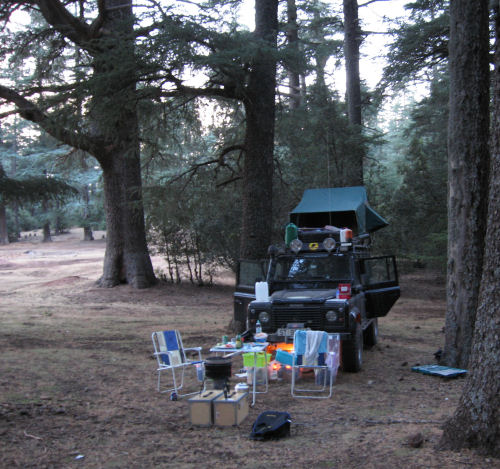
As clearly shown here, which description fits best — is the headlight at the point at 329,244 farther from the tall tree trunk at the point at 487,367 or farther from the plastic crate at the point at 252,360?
the tall tree trunk at the point at 487,367

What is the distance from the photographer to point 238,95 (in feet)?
37.2

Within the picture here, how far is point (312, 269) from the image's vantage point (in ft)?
29.9

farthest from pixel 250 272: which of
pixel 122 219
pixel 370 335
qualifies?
pixel 122 219

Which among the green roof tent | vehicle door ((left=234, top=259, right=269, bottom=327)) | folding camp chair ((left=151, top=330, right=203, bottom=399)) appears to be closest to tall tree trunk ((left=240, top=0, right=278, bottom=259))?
the green roof tent

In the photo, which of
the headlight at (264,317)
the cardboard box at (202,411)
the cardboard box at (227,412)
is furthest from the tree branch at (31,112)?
the cardboard box at (227,412)

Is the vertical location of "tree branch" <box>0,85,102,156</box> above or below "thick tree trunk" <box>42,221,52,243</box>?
above

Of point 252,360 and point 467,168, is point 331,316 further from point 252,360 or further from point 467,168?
point 467,168

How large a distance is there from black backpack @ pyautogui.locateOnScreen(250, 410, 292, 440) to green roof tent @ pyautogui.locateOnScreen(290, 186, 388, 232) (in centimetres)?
679

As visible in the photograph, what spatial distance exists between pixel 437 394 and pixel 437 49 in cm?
1009

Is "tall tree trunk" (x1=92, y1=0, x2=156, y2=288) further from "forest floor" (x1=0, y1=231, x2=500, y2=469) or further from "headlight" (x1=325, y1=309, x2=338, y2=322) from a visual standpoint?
"headlight" (x1=325, y1=309, x2=338, y2=322)

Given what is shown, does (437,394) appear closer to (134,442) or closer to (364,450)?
(364,450)

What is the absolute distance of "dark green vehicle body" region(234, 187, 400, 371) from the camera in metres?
7.89

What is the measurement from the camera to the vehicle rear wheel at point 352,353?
7906 mm

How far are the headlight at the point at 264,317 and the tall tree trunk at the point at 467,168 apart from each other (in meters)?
2.78
